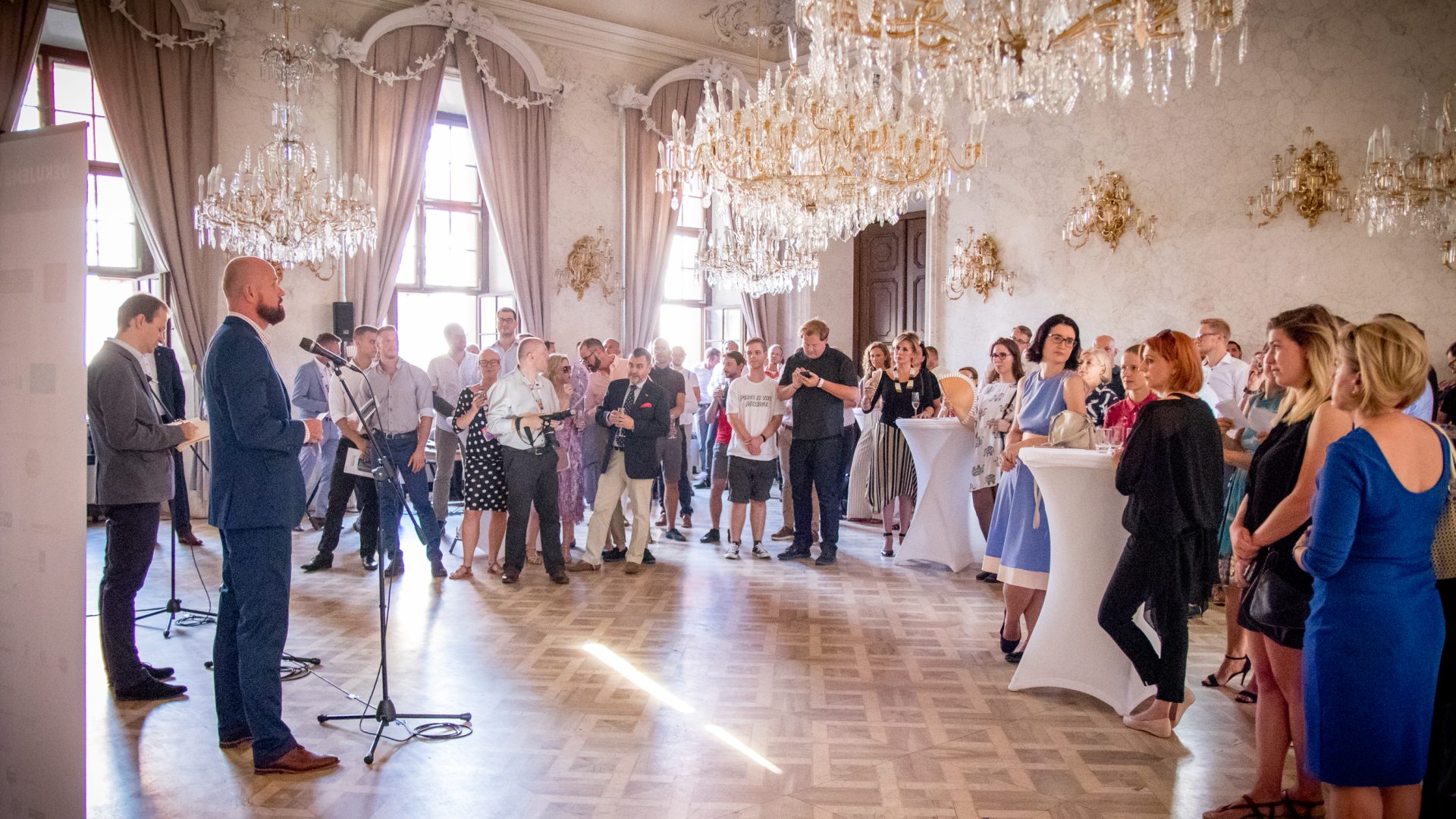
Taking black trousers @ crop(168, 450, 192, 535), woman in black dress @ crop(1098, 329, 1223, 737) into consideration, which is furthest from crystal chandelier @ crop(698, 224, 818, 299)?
woman in black dress @ crop(1098, 329, 1223, 737)

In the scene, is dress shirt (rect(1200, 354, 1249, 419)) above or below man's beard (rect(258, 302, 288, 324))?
below

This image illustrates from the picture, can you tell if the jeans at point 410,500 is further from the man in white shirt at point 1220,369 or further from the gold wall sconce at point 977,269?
the gold wall sconce at point 977,269

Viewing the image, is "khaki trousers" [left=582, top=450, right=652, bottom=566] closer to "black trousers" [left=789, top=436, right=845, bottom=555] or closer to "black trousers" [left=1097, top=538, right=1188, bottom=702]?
"black trousers" [left=789, top=436, right=845, bottom=555]

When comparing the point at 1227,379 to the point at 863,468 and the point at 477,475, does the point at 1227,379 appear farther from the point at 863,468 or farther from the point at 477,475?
the point at 477,475

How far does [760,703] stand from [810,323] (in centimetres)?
355

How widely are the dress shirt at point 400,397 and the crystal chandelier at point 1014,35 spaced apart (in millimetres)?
3393

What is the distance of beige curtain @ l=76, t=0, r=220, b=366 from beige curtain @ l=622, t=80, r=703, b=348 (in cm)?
446

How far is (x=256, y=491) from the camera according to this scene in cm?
320

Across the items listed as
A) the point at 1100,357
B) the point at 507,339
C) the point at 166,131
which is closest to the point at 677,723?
the point at 1100,357

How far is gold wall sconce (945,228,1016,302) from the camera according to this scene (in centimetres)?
1091

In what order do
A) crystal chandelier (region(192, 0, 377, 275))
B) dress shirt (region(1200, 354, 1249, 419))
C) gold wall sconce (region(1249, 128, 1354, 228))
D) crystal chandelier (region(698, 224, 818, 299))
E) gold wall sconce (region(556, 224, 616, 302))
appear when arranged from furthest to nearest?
A: gold wall sconce (region(556, 224, 616, 302))
crystal chandelier (region(698, 224, 818, 299))
gold wall sconce (region(1249, 128, 1354, 228))
crystal chandelier (region(192, 0, 377, 275))
dress shirt (region(1200, 354, 1249, 419))

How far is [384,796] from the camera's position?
10.3 feet

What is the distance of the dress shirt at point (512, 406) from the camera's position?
606 centimetres

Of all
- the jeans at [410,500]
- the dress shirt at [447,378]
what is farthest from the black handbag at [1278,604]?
the dress shirt at [447,378]
